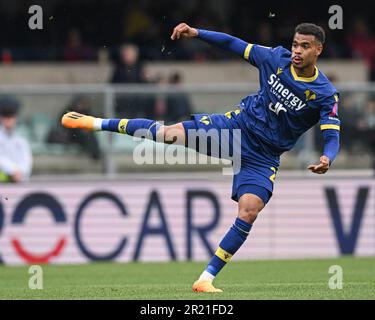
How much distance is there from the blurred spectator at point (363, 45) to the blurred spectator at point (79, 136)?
20.7 ft

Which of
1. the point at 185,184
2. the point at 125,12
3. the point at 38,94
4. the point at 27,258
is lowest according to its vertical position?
the point at 27,258

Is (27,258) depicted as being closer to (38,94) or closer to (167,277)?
(38,94)

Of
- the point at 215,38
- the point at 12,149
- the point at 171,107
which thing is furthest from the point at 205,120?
the point at 12,149

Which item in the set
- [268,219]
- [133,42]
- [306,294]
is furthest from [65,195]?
[306,294]

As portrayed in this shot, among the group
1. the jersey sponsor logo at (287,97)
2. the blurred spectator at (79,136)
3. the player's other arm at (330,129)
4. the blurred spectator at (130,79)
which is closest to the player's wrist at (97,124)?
the jersey sponsor logo at (287,97)

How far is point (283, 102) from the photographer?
421 inches

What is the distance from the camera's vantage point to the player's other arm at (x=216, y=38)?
10602 mm

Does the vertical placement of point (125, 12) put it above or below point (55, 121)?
above

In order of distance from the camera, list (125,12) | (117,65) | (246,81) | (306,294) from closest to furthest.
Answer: (306,294)
(117,65)
(246,81)
(125,12)

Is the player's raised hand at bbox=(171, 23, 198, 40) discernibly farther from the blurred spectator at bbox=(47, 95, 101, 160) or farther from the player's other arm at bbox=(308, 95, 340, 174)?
the blurred spectator at bbox=(47, 95, 101, 160)

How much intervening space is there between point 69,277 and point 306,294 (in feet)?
13.6

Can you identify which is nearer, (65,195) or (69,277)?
(69,277)

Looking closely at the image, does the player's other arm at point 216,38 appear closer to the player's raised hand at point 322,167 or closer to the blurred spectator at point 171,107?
the player's raised hand at point 322,167

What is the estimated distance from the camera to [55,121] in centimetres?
1664
